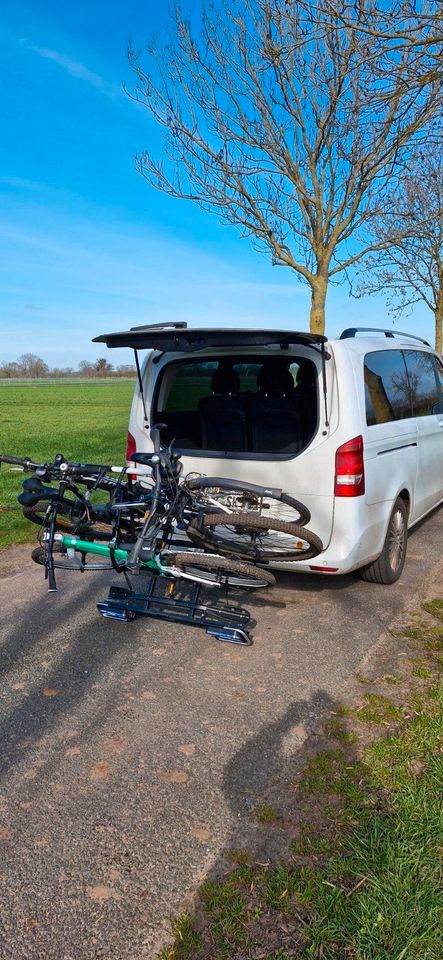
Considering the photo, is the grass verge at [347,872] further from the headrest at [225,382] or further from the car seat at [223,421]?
the headrest at [225,382]

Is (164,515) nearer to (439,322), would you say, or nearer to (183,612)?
(183,612)

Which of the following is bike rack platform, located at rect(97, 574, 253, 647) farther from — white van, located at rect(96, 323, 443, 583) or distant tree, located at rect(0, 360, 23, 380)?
distant tree, located at rect(0, 360, 23, 380)

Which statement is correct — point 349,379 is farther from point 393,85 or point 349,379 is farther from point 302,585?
point 393,85

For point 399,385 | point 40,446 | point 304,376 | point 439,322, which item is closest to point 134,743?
point 304,376

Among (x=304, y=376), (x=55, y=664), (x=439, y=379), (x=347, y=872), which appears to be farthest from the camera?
(x=439, y=379)

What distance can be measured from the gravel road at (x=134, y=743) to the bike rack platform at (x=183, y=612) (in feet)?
0.32

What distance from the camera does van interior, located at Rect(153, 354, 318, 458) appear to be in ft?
16.1

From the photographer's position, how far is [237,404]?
5176 mm

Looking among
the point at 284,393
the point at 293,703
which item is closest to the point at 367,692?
the point at 293,703

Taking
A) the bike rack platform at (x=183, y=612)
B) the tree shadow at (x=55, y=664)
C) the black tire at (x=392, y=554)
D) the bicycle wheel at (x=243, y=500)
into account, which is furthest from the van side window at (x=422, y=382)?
the tree shadow at (x=55, y=664)

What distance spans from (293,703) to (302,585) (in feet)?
6.11

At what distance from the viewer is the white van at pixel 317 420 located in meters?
4.00

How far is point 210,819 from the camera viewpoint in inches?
94.7

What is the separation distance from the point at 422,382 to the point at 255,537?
9.00 feet
